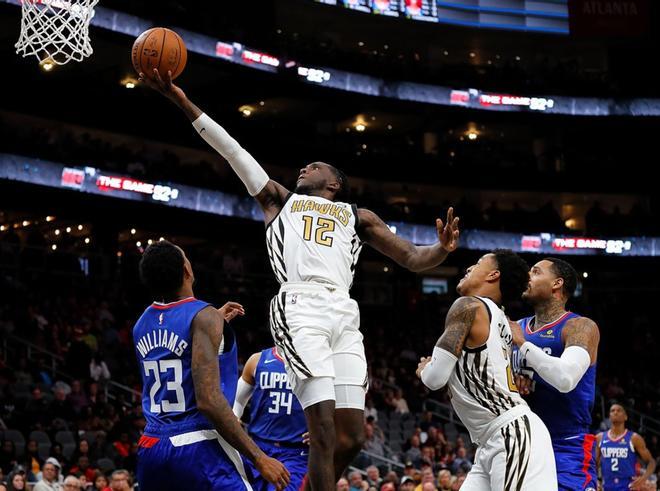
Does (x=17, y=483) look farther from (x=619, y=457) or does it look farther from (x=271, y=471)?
(x=619, y=457)

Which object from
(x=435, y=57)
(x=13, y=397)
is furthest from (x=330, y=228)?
(x=435, y=57)

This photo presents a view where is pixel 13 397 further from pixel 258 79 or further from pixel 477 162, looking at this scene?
pixel 477 162

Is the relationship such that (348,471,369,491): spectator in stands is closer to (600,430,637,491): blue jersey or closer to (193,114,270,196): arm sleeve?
(600,430,637,491): blue jersey

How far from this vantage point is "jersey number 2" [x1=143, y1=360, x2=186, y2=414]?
5.56 metres

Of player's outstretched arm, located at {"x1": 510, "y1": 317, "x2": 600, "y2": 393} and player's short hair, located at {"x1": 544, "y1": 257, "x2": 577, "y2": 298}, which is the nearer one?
player's outstretched arm, located at {"x1": 510, "y1": 317, "x2": 600, "y2": 393}

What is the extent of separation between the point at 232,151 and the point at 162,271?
3.61 feet

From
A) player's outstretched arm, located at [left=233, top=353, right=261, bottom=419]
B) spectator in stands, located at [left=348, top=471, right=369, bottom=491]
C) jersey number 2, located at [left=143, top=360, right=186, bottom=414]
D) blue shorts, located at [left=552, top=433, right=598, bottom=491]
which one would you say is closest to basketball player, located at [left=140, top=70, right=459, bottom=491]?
jersey number 2, located at [left=143, top=360, right=186, bottom=414]

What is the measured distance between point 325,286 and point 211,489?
58.7 inches

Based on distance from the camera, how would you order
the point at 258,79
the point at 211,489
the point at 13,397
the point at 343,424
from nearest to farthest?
the point at 211,489
the point at 343,424
the point at 13,397
the point at 258,79

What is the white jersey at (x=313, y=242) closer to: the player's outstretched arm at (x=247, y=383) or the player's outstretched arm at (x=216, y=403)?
the player's outstretched arm at (x=216, y=403)

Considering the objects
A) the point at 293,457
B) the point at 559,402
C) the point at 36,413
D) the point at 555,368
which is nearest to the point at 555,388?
the point at 559,402

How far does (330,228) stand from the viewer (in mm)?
6430

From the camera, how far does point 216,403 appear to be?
5348mm

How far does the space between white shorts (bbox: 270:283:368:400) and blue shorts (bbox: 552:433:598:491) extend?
1863 mm
